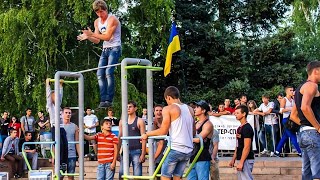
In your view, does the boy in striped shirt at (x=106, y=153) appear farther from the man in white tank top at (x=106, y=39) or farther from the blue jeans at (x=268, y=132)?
the blue jeans at (x=268, y=132)

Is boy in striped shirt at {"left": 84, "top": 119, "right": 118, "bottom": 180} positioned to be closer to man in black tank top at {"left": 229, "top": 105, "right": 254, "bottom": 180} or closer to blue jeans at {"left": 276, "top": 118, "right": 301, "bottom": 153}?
man in black tank top at {"left": 229, "top": 105, "right": 254, "bottom": 180}

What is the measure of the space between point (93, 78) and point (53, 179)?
1446 cm

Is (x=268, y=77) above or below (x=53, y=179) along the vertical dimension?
above

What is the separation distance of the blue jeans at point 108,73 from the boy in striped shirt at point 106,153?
78.6 inches

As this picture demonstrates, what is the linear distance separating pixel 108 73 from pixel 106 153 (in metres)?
2.50

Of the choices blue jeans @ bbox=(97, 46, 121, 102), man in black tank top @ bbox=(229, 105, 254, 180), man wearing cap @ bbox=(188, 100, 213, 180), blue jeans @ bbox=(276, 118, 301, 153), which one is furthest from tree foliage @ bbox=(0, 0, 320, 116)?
blue jeans @ bbox=(97, 46, 121, 102)

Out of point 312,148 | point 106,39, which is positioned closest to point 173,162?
point 312,148

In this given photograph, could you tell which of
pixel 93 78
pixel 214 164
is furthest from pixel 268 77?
pixel 214 164

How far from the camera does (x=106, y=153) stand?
1305 cm

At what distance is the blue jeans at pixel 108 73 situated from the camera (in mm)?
11062

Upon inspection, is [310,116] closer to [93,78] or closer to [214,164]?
[214,164]

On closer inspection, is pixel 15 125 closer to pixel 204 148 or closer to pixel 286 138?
pixel 286 138

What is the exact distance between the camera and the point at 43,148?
22.8 metres

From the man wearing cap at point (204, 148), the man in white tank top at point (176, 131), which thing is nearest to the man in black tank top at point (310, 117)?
the man in white tank top at point (176, 131)
